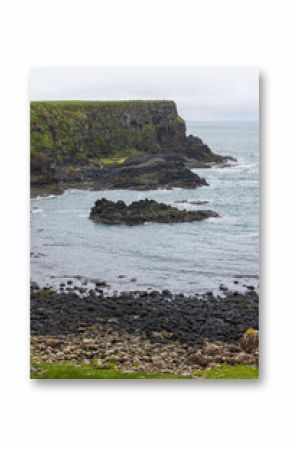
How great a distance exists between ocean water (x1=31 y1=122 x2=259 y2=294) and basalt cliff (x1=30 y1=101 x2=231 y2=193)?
0.20 meters

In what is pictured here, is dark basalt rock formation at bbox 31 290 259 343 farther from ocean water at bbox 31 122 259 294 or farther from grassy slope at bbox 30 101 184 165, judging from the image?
grassy slope at bbox 30 101 184 165

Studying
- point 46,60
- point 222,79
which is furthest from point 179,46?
point 46,60

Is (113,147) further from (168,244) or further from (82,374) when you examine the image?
(82,374)

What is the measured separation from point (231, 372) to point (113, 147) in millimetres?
2668

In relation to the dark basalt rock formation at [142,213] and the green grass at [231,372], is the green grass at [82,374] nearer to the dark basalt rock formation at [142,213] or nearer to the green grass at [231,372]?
the green grass at [231,372]

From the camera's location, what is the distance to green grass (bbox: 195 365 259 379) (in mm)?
9531

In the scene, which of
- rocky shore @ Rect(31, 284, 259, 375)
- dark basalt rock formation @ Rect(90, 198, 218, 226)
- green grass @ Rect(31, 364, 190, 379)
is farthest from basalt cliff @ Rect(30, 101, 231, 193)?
green grass @ Rect(31, 364, 190, 379)

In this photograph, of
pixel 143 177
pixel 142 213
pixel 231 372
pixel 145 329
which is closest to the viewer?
pixel 231 372

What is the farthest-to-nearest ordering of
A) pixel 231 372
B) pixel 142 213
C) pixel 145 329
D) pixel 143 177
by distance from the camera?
1. pixel 143 177
2. pixel 142 213
3. pixel 145 329
4. pixel 231 372

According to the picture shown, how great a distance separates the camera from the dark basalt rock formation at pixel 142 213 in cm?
979

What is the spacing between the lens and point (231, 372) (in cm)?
954

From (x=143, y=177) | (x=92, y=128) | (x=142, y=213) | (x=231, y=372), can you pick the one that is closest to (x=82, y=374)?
(x=231, y=372)

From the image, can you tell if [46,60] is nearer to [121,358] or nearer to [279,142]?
[279,142]

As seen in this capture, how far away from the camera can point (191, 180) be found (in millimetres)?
9969
